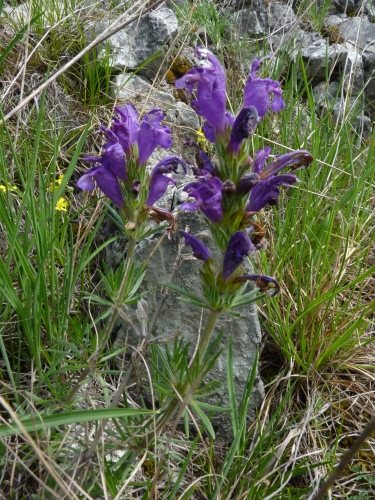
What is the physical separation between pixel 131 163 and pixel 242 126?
0.43 meters

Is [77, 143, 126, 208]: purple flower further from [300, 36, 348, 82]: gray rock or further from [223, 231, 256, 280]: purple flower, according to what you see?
[300, 36, 348, 82]: gray rock

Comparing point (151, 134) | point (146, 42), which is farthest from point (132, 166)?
point (146, 42)

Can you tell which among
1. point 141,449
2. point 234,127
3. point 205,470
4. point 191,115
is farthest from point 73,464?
point 191,115

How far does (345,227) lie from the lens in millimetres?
2488

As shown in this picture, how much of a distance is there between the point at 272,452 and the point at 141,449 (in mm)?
511

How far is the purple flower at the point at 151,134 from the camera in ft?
5.11

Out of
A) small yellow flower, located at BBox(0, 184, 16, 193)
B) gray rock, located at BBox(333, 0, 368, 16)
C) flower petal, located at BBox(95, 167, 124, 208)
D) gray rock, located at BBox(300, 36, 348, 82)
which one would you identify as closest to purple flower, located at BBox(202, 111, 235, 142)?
flower petal, located at BBox(95, 167, 124, 208)

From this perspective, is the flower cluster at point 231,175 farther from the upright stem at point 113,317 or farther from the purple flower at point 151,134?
the upright stem at point 113,317

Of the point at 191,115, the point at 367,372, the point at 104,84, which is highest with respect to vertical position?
the point at 104,84

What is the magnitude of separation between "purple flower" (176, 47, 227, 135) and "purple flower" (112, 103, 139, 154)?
0.26m

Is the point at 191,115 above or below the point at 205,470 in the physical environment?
above

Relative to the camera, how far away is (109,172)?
1.58 m

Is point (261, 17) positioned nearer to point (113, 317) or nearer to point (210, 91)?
point (210, 91)

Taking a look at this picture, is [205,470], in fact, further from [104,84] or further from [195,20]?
[195,20]
